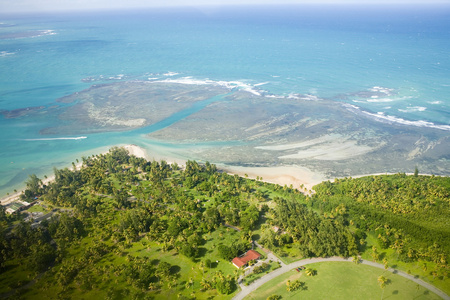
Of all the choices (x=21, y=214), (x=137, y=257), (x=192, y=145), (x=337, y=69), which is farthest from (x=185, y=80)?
(x=137, y=257)

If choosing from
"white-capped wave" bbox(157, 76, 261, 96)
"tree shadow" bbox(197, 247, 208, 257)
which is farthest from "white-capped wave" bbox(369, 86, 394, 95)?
"tree shadow" bbox(197, 247, 208, 257)

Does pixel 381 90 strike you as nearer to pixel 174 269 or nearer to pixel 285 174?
pixel 285 174

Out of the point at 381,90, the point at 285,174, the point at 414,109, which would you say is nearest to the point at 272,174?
the point at 285,174

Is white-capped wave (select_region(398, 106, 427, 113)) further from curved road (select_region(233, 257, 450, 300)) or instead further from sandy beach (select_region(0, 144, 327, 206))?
curved road (select_region(233, 257, 450, 300))

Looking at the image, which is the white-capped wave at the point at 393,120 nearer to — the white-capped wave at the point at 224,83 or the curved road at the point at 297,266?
the white-capped wave at the point at 224,83

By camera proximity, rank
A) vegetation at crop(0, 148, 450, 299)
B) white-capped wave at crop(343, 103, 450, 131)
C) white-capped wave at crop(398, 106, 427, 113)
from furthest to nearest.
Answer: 1. white-capped wave at crop(398, 106, 427, 113)
2. white-capped wave at crop(343, 103, 450, 131)
3. vegetation at crop(0, 148, 450, 299)

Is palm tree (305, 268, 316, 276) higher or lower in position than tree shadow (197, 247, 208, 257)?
higher

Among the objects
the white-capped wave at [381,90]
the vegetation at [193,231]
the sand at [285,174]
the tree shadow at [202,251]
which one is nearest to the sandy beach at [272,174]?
the sand at [285,174]

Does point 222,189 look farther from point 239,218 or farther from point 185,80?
point 185,80
